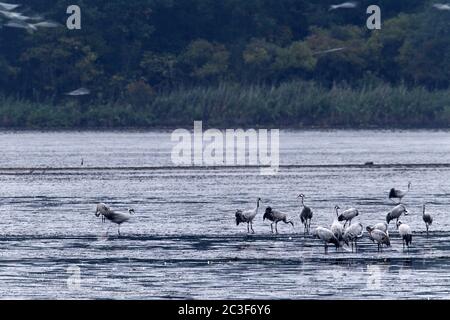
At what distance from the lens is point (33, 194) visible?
133ft

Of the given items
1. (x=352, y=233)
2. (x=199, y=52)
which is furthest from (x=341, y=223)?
(x=199, y=52)

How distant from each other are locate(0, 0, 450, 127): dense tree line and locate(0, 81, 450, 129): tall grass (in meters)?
0.63

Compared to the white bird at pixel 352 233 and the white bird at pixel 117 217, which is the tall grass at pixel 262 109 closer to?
the white bird at pixel 117 217

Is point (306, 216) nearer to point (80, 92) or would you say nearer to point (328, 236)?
point (328, 236)

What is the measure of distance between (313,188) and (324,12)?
56322mm

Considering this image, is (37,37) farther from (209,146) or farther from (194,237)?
(194,237)

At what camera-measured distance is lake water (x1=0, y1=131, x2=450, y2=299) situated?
22.8 meters

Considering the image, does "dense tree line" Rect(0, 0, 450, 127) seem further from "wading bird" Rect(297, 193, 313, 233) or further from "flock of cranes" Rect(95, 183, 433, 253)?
"wading bird" Rect(297, 193, 313, 233)

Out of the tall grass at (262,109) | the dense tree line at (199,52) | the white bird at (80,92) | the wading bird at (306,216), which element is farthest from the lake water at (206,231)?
the dense tree line at (199,52)

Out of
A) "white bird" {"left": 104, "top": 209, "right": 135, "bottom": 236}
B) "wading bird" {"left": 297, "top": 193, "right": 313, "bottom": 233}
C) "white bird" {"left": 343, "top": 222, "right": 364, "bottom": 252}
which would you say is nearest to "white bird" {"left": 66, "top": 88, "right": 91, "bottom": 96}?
"white bird" {"left": 104, "top": 209, "right": 135, "bottom": 236}

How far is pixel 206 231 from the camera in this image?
98.6 feet

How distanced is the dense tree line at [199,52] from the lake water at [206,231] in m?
33.8

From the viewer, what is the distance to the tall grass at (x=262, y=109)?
3292 inches

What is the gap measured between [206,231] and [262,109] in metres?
54.6
